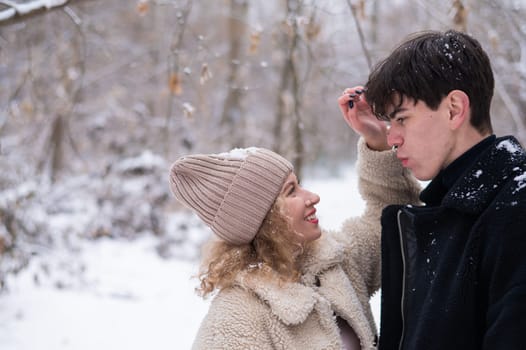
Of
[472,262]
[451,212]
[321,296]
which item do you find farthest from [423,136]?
[321,296]

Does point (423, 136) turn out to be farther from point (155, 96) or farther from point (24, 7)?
point (155, 96)

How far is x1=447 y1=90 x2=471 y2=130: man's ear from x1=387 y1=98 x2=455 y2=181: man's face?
12 millimetres

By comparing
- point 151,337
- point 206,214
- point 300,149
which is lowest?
point 151,337

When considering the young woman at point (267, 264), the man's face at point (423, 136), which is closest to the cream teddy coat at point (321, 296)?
the young woman at point (267, 264)

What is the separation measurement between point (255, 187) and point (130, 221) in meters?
6.37

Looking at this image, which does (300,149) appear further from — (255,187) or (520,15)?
(255,187)

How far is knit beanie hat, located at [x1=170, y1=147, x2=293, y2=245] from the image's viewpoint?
5.59ft

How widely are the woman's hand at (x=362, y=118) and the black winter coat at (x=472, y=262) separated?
46 cm

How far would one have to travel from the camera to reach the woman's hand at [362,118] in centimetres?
184

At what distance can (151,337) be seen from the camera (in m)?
4.58

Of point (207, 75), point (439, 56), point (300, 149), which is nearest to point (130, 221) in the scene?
point (300, 149)

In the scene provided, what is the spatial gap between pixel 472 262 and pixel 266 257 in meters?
0.67

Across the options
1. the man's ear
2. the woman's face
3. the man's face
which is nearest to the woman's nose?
the woman's face

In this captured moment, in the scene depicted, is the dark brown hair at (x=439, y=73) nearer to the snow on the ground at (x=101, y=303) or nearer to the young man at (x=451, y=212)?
the young man at (x=451, y=212)
